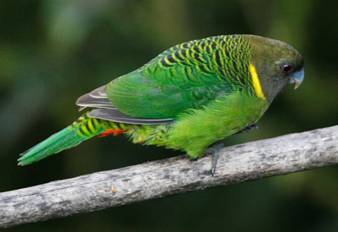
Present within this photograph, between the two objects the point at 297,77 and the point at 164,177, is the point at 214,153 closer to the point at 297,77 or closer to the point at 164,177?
the point at 164,177

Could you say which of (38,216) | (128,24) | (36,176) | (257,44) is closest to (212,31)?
(128,24)

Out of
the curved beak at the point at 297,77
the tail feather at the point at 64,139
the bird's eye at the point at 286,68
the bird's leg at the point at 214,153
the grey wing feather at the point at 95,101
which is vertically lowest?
the bird's leg at the point at 214,153

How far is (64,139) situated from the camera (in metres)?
4.04

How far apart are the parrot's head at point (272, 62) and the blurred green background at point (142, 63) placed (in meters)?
0.83

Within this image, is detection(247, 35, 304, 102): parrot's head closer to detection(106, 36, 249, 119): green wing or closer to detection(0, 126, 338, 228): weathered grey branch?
detection(106, 36, 249, 119): green wing

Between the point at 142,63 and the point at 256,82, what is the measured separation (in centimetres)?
124

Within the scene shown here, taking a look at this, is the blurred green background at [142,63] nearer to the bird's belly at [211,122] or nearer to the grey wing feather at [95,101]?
the grey wing feather at [95,101]

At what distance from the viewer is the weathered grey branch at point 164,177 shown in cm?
344

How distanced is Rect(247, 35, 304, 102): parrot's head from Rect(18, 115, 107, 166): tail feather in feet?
2.88

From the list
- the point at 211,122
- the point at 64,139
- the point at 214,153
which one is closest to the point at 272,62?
the point at 211,122

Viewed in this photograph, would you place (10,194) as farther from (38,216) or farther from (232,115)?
(232,115)

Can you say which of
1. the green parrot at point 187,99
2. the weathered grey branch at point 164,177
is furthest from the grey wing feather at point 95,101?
the weathered grey branch at point 164,177

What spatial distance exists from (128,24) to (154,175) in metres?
1.77

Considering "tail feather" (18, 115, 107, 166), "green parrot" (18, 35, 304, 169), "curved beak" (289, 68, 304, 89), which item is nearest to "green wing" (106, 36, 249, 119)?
"green parrot" (18, 35, 304, 169)
